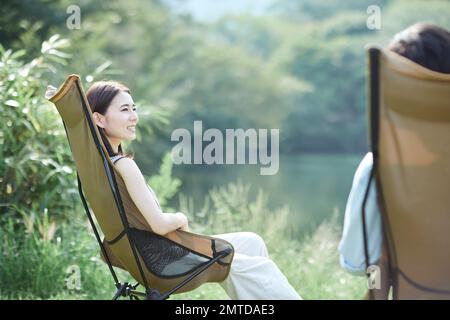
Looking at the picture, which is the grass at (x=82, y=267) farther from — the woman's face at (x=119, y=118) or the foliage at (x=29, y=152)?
the woman's face at (x=119, y=118)

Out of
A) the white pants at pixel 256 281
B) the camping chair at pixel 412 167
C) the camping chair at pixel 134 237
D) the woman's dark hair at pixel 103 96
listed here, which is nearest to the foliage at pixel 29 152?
the woman's dark hair at pixel 103 96

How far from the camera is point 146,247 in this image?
2.04 m

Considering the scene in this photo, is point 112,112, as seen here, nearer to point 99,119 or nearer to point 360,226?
point 99,119

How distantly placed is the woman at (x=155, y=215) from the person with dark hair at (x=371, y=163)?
0.32m

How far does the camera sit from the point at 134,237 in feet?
6.63

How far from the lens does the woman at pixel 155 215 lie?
1.98m

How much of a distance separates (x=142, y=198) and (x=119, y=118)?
0.32m

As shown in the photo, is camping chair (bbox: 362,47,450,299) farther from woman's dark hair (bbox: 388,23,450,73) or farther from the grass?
the grass

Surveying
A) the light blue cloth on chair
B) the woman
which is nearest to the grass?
the woman

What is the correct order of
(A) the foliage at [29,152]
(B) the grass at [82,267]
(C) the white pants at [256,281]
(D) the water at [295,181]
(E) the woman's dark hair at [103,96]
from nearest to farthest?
(C) the white pants at [256,281], (E) the woman's dark hair at [103,96], (B) the grass at [82,267], (A) the foliage at [29,152], (D) the water at [295,181]

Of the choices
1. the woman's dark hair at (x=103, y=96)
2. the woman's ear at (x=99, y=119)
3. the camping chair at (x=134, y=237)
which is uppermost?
the woman's dark hair at (x=103, y=96)
